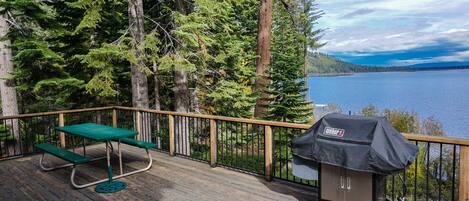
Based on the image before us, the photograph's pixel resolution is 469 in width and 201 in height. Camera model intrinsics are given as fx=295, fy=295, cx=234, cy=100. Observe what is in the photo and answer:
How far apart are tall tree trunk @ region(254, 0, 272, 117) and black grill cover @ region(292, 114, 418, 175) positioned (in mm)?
5965

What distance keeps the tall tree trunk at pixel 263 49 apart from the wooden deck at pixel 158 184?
430 cm

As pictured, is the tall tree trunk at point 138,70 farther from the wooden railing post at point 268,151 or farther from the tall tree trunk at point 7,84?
the tall tree trunk at point 7,84

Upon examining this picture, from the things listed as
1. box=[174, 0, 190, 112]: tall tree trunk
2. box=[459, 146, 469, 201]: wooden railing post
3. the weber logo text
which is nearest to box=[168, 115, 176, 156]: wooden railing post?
box=[174, 0, 190, 112]: tall tree trunk

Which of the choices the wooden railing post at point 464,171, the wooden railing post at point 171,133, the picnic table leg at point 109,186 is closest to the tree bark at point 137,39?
the wooden railing post at point 171,133

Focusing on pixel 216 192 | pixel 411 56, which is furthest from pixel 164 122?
pixel 411 56

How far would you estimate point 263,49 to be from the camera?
921cm

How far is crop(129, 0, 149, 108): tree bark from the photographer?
22.9 feet

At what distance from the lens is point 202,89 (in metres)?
8.75

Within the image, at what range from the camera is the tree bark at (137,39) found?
6980mm

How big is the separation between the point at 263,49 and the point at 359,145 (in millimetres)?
6847

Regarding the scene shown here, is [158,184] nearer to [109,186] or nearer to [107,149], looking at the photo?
[109,186]

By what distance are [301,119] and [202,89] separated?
3.01 metres

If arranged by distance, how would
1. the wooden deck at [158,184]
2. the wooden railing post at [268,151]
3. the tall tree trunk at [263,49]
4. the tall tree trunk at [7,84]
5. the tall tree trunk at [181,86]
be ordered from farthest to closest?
the tall tree trunk at [263,49] → the tall tree trunk at [7,84] → the tall tree trunk at [181,86] → the wooden railing post at [268,151] → the wooden deck at [158,184]

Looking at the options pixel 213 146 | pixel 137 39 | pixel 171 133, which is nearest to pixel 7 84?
pixel 137 39
